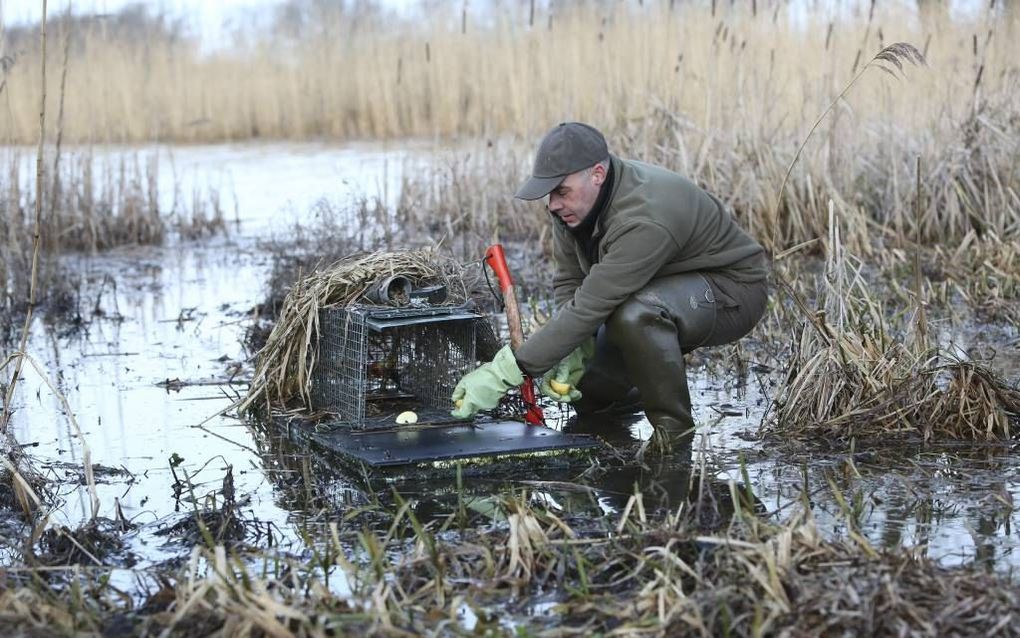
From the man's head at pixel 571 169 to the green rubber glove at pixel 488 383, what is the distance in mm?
612

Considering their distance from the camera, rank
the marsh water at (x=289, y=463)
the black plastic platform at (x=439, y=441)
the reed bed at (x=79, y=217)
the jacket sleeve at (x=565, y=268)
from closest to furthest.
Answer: the marsh water at (x=289, y=463)
the black plastic platform at (x=439, y=441)
the jacket sleeve at (x=565, y=268)
the reed bed at (x=79, y=217)

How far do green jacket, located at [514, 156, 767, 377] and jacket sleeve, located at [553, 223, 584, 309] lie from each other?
0.83 feet

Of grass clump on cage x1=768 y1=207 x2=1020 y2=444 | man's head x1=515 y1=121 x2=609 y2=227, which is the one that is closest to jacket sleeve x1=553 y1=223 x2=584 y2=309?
man's head x1=515 y1=121 x2=609 y2=227

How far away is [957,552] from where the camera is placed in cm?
372

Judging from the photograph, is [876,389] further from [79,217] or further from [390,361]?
[79,217]

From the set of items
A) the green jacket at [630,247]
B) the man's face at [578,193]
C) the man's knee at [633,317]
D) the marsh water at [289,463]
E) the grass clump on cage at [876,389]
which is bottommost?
the marsh water at [289,463]

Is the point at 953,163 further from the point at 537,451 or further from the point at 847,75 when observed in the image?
the point at 537,451

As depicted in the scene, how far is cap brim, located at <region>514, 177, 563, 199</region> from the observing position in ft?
16.0

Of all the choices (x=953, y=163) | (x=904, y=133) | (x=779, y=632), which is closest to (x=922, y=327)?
(x=779, y=632)

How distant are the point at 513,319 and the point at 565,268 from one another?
541 millimetres

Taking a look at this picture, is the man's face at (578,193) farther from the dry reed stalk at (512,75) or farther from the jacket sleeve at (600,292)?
the dry reed stalk at (512,75)

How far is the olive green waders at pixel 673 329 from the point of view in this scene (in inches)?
201

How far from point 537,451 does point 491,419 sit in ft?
1.81

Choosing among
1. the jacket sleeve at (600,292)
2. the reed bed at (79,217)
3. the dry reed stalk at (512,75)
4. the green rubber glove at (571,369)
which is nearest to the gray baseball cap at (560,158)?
the jacket sleeve at (600,292)
